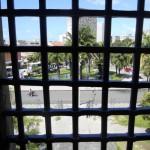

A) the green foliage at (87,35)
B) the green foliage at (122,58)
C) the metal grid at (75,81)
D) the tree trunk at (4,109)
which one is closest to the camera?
the metal grid at (75,81)

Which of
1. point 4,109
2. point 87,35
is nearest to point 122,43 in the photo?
point 87,35

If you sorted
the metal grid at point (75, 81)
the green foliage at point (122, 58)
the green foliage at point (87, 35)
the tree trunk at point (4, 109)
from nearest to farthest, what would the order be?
the metal grid at point (75, 81) → the tree trunk at point (4, 109) → the green foliage at point (87, 35) → the green foliage at point (122, 58)

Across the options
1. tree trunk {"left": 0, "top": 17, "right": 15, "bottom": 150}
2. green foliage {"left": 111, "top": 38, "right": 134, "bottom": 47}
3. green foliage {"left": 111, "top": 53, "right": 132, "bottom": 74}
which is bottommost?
tree trunk {"left": 0, "top": 17, "right": 15, "bottom": 150}

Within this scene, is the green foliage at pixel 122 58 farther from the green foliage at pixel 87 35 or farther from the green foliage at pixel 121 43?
the green foliage at pixel 87 35

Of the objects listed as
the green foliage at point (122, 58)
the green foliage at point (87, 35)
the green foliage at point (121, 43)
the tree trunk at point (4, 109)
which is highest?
the green foliage at point (87, 35)

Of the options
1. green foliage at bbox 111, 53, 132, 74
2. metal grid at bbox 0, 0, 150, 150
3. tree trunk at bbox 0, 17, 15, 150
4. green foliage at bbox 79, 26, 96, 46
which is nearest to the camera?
metal grid at bbox 0, 0, 150, 150

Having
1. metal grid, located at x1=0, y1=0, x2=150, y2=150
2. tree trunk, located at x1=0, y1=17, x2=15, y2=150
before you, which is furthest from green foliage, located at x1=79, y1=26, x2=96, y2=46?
tree trunk, located at x1=0, y1=17, x2=15, y2=150

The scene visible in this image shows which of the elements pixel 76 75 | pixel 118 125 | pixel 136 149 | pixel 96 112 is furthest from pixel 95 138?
pixel 118 125

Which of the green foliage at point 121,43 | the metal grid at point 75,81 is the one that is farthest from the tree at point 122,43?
the metal grid at point 75,81

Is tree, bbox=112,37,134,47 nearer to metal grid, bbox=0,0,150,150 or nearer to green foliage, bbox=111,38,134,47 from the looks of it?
green foliage, bbox=111,38,134,47

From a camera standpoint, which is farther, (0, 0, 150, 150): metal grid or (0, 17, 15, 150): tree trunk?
(0, 17, 15, 150): tree trunk

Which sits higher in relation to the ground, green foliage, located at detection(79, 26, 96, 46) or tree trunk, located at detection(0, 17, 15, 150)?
green foliage, located at detection(79, 26, 96, 46)

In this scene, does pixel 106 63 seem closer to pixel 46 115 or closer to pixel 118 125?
pixel 46 115

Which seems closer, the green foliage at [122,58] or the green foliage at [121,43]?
the green foliage at [121,43]
